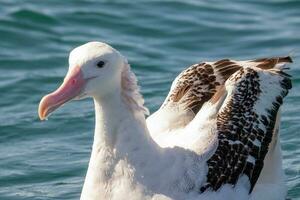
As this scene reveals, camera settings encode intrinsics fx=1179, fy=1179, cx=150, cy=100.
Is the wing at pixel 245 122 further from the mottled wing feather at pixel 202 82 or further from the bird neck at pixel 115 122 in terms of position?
the bird neck at pixel 115 122

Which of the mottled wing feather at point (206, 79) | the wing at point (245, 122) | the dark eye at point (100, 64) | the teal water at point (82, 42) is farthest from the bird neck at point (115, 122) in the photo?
the teal water at point (82, 42)

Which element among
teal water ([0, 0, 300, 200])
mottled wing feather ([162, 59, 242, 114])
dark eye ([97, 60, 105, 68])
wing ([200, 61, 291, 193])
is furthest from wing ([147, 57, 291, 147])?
dark eye ([97, 60, 105, 68])

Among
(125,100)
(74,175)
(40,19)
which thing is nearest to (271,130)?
(125,100)

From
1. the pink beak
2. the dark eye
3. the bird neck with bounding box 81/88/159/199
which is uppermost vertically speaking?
the dark eye

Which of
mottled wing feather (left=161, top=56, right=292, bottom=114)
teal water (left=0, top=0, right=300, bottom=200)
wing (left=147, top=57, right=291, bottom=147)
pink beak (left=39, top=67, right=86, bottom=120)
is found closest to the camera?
pink beak (left=39, top=67, right=86, bottom=120)

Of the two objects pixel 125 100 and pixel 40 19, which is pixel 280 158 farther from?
pixel 40 19

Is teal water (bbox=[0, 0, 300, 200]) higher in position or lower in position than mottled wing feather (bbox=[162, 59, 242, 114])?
lower

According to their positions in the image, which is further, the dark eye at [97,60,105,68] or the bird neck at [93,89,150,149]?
the bird neck at [93,89,150,149]

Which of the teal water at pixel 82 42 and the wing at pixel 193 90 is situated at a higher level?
the wing at pixel 193 90

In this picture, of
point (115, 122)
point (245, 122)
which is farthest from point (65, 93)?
Result: point (245, 122)

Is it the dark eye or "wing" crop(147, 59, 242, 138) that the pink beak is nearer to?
the dark eye

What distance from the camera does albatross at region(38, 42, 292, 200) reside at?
394 inches

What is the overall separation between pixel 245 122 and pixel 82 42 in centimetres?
769

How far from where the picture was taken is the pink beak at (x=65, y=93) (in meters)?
9.76
